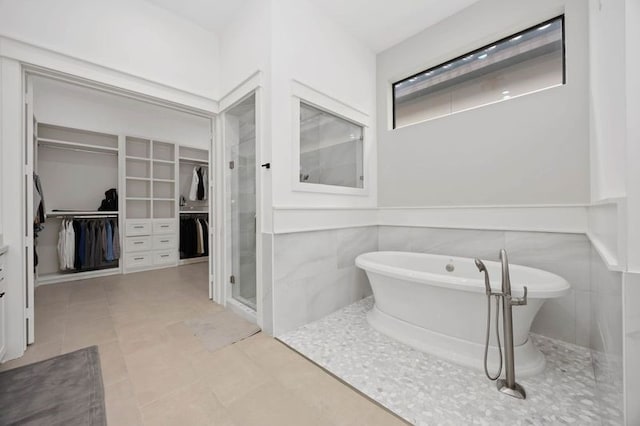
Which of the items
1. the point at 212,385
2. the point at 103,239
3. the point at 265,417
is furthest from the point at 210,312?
the point at 103,239

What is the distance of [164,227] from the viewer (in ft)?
14.1

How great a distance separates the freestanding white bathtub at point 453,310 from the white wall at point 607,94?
671 millimetres

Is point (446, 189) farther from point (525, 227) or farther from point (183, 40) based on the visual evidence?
point (183, 40)

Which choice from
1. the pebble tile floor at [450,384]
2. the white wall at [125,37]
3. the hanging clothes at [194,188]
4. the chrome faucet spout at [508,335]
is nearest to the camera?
the pebble tile floor at [450,384]

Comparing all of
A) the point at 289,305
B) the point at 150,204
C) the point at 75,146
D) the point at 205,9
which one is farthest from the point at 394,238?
the point at 75,146

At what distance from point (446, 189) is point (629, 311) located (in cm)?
172

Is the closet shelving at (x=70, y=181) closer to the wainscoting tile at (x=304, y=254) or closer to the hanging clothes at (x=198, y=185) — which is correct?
the hanging clothes at (x=198, y=185)

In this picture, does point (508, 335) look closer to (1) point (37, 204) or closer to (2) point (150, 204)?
(1) point (37, 204)

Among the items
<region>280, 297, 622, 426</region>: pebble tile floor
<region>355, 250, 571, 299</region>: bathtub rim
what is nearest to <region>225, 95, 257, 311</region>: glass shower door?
<region>280, 297, 622, 426</region>: pebble tile floor

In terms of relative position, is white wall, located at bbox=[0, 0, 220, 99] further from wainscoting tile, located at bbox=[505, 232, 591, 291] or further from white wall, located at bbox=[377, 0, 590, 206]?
wainscoting tile, located at bbox=[505, 232, 591, 291]

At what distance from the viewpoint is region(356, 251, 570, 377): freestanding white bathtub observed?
1.47m

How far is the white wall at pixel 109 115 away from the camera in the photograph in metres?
3.38

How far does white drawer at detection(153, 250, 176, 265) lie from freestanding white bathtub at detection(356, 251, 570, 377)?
12.4 ft

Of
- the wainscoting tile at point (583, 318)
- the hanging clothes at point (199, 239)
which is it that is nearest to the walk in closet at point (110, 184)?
the hanging clothes at point (199, 239)
